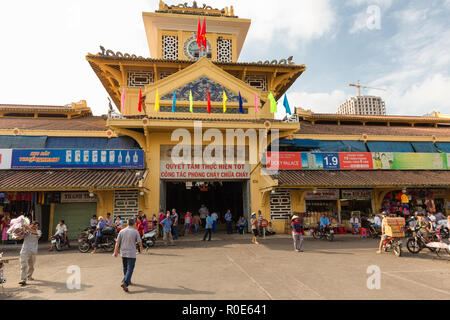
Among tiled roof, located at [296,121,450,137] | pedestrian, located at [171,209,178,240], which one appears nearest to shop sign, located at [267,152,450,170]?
tiled roof, located at [296,121,450,137]

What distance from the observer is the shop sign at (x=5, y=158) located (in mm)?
14918

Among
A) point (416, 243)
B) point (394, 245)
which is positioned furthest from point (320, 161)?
point (394, 245)

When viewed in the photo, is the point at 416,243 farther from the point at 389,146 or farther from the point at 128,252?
the point at 128,252

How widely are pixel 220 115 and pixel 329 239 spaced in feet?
31.7

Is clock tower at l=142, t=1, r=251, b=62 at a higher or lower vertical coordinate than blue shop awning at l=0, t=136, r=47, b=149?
higher

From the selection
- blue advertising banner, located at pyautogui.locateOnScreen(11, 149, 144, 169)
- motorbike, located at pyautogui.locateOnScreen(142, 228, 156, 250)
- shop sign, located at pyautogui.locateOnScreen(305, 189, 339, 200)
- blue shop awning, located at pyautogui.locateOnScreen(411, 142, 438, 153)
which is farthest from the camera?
blue shop awning, located at pyautogui.locateOnScreen(411, 142, 438, 153)

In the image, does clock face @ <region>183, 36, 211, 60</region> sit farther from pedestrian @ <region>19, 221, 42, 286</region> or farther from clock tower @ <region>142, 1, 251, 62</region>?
pedestrian @ <region>19, 221, 42, 286</region>

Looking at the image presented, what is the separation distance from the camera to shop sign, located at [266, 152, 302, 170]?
17.2 metres

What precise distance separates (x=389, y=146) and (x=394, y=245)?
1144 centimetres

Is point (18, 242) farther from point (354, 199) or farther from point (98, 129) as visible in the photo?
point (354, 199)

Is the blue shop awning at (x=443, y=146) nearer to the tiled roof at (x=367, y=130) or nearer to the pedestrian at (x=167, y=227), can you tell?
the tiled roof at (x=367, y=130)

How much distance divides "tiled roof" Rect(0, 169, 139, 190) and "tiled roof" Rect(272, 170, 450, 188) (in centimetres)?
864

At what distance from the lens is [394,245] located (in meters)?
10.8
